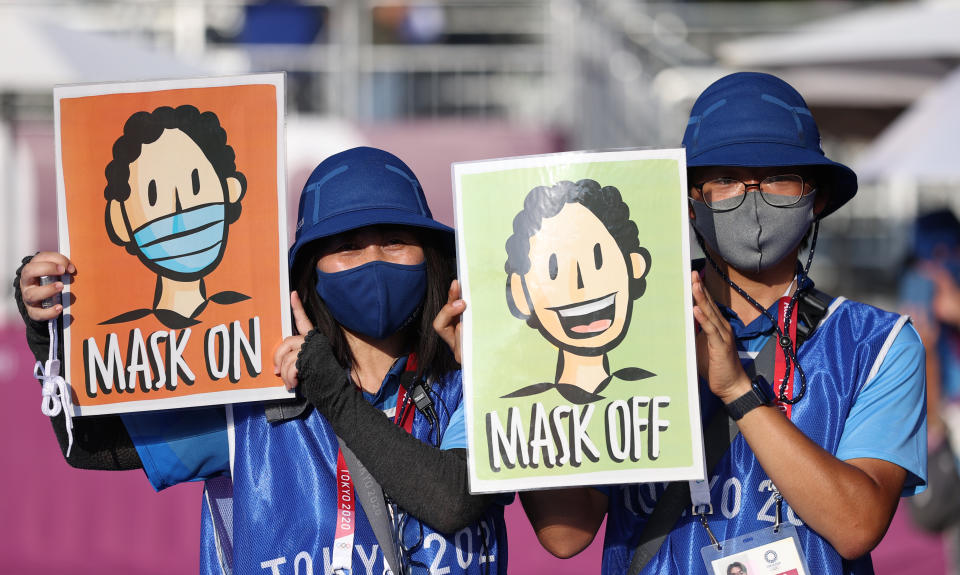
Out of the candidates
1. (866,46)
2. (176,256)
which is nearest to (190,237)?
(176,256)

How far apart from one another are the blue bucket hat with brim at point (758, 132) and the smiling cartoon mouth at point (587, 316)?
0.42 meters

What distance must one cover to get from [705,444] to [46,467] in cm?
520

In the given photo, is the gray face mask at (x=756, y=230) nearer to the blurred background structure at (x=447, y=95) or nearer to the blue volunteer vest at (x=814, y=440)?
the blue volunteer vest at (x=814, y=440)

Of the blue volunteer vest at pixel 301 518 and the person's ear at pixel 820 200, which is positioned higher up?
the person's ear at pixel 820 200

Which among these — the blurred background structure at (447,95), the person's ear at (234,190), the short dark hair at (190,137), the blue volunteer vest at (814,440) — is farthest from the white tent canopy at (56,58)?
the blue volunteer vest at (814,440)

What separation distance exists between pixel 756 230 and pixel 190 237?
1.35 m

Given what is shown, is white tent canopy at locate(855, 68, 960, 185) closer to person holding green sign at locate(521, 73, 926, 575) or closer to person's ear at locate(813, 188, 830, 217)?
person's ear at locate(813, 188, 830, 217)

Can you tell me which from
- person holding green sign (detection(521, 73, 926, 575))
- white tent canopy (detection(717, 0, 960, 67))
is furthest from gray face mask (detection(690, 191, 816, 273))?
white tent canopy (detection(717, 0, 960, 67))

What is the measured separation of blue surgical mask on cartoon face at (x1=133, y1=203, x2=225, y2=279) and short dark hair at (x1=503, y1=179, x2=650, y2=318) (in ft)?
2.35

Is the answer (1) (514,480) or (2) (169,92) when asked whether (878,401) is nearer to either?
(1) (514,480)

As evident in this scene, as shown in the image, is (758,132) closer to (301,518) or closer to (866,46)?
→ (301,518)

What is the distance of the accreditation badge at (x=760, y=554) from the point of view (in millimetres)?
2504

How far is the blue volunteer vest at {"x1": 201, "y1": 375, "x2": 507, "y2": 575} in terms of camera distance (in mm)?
2572

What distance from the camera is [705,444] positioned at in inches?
103
